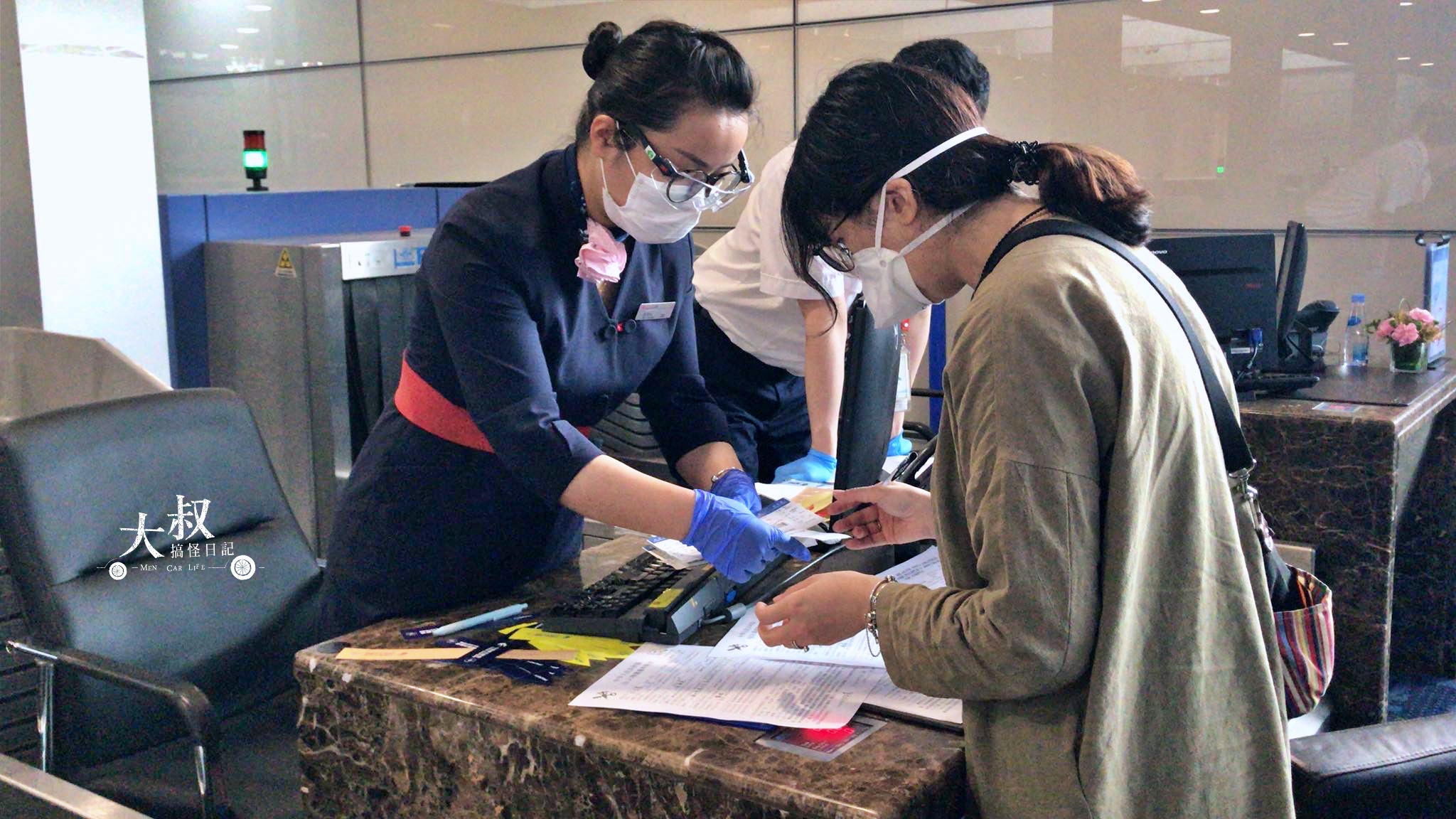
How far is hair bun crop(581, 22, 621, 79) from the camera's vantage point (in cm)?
160

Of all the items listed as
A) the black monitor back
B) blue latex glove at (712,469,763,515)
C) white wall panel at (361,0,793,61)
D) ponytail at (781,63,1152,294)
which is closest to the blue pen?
blue latex glove at (712,469,763,515)

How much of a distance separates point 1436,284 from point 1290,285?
502 mm

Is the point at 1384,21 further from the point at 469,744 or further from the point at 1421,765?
the point at 469,744

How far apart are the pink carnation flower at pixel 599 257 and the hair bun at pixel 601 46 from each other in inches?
8.4

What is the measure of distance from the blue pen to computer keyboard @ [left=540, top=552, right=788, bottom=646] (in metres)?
0.06

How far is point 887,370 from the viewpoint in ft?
5.51

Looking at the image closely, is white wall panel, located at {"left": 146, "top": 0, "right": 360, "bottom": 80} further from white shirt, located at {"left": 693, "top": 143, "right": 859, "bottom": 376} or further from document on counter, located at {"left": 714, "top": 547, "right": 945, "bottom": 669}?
document on counter, located at {"left": 714, "top": 547, "right": 945, "bottom": 669}

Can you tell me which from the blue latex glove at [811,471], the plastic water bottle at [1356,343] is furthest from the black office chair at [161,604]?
the plastic water bottle at [1356,343]

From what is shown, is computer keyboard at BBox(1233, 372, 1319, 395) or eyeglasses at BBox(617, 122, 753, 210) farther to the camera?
computer keyboard at BBox(1233, 372, 1319, 395)

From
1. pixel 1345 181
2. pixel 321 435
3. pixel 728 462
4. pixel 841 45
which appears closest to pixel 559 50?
pixel 841 45

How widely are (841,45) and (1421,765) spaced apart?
150 inches

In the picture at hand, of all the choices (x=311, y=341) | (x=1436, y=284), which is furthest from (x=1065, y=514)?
(x=1436, y=284)

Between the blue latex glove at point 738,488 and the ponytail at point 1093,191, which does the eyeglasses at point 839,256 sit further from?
the blue latex glove at point 738,488

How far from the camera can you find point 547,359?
1.60 meters
